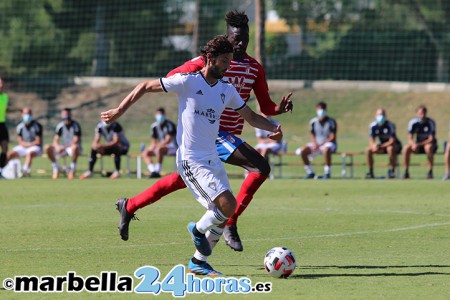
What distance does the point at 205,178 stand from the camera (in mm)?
9234

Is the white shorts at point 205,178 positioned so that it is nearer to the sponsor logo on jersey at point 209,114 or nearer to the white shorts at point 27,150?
the sponsor logo on jersey at point 209,114

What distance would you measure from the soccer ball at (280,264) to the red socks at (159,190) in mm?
1479

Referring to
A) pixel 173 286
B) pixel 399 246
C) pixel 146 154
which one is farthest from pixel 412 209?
pixel 146 154

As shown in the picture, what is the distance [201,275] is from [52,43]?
1817 inches

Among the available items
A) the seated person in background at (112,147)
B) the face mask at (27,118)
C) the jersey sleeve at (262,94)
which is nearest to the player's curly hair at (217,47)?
the jersey sleeve at (262,94)

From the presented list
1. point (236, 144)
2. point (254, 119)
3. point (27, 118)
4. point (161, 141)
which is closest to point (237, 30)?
point (236, 144)

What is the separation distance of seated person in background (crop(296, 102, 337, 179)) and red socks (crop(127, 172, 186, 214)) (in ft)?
49.2

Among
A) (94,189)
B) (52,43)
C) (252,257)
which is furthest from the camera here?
(52,43)

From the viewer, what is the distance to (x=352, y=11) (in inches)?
2231

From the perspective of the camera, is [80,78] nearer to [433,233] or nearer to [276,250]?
[433,233]

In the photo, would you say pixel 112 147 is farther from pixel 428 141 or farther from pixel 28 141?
pixel 428 141

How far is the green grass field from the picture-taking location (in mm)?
9031

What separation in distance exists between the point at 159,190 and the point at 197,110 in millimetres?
1348

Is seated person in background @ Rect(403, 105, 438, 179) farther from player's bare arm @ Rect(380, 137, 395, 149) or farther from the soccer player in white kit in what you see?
the soccer player in white kit
